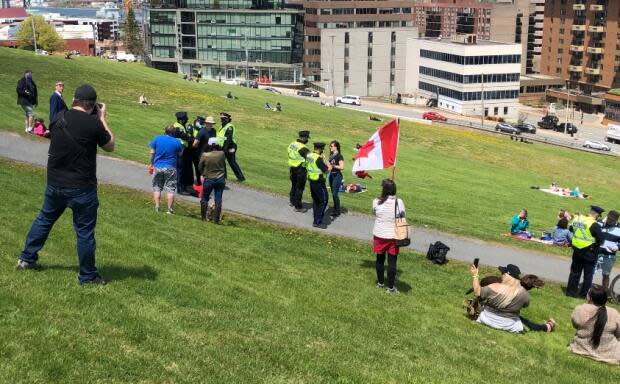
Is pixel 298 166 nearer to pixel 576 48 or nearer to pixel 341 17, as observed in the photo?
pixel 341 17

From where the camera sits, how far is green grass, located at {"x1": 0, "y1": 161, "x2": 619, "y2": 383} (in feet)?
25.2

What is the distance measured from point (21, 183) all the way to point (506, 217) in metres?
17.8

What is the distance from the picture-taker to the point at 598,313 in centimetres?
1114

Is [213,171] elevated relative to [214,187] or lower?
elevated

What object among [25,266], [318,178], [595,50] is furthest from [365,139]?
[595,50]

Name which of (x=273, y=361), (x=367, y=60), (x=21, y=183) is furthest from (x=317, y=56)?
(x=273, y=361)

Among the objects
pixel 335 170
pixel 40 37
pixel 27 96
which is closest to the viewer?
pixel 335 170

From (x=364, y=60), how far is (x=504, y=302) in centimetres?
13427

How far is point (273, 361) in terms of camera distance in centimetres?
823

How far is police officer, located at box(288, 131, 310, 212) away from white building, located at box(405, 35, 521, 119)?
98.7m

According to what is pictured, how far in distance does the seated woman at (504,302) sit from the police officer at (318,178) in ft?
22.2

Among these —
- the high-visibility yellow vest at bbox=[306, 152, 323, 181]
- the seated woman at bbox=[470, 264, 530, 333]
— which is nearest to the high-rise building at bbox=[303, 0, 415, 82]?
the high-visibility yellow vest at bbox=[306, 152, 323, 181]

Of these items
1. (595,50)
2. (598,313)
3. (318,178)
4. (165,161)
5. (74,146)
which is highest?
(74,146)

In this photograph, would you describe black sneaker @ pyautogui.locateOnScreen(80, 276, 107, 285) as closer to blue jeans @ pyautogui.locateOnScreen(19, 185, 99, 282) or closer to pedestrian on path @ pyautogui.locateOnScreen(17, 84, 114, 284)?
blue jeans @ pyautogui.locateOnScreen(19, 185, 99, 282)
